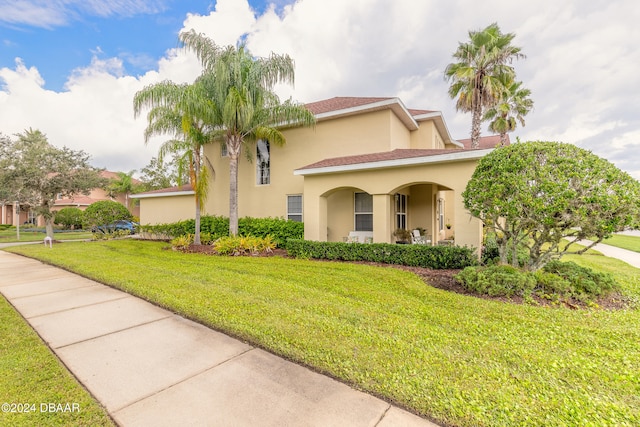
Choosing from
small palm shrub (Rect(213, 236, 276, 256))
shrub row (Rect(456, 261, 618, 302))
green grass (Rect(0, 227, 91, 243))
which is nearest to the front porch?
small palm shrub (Rect(213, 236, 276, 256))

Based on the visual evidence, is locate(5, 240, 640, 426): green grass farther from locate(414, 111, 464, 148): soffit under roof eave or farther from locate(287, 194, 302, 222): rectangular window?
locate(414, 111, 464, 148): soffit under roof eave

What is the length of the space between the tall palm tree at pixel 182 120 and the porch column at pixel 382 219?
7.74 meters

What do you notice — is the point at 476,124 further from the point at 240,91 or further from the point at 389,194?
the point at 240,91

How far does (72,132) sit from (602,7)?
30.4 metres

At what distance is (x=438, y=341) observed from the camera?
3.56 m

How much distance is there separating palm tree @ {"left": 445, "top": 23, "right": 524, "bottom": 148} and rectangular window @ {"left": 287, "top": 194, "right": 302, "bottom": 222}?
413 inches

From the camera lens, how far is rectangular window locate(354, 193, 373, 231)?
11.9 metres

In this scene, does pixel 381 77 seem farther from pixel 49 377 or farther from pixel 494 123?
pixel 49 377

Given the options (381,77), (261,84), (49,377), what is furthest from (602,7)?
(49,377)

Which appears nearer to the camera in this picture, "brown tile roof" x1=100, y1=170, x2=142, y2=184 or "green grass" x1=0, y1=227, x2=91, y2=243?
"green grass" x1=0, y1=227, x2=91, y2=243

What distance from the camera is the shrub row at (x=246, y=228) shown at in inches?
454

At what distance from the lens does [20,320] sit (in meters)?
4.45

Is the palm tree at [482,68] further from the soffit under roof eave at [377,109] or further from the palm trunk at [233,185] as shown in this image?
the palm trunk at [233,185]

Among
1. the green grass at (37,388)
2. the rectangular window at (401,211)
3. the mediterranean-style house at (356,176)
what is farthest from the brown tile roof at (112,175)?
the green grass at (37,388)
